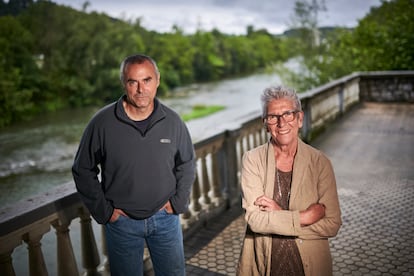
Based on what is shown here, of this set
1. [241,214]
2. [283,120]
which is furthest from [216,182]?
[283,120]

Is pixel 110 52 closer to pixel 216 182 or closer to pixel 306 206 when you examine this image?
pixel 216 182

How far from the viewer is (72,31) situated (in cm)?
4622

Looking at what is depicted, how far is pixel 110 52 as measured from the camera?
46781mm

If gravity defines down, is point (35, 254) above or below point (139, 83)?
below

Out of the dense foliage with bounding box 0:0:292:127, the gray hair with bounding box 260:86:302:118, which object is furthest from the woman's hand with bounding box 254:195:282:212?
the dense foliage with bounding box 0:0:292:127

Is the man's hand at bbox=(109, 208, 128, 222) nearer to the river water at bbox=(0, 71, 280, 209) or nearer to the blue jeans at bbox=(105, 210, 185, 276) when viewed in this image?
the blue jeans at bbox=(105, 210, 185, 276)

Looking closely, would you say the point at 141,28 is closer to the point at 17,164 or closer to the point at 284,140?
the point at 17,164

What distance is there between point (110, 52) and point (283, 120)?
157 ft

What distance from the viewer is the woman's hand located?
181 cm

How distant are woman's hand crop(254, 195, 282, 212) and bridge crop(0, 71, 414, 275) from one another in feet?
4.34

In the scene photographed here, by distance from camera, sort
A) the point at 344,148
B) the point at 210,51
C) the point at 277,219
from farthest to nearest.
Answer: the point at 210,51, the point at 344,148, the point at 277,219

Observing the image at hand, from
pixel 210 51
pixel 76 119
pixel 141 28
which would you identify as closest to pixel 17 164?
pixel 76 119

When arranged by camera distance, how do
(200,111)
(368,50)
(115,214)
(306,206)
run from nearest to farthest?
(306,206) < (115,214) < (368,50) < (200,111)

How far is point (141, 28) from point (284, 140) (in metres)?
62.8
